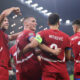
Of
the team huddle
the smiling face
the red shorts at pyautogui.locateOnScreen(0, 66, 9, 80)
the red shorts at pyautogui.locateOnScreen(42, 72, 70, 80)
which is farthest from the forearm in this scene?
the smiling face

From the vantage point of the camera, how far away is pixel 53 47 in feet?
8.57

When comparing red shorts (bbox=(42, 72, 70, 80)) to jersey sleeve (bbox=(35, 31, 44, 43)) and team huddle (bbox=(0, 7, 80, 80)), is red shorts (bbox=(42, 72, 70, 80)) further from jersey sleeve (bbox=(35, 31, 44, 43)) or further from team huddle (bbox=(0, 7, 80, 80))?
jersey sleeve (bbox=(35, 31, 44, 43))

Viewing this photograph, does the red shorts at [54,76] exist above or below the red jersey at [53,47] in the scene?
below

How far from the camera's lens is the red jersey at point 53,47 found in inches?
102

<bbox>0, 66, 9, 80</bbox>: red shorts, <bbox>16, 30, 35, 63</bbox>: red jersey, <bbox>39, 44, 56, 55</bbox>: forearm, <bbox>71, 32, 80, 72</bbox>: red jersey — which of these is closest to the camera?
<bbox>39, 44, 56, 55</bbox>: forearm

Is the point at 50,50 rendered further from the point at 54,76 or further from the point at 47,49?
the point at 54,76

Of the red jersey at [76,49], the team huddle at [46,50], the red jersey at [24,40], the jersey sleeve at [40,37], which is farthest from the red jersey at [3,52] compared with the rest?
the red jersey at [76,49]

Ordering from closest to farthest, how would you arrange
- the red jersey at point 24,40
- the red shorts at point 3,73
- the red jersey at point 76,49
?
the red shorts at point 3,73, the red jersey at point 24,40, the red jersey at point 76,49

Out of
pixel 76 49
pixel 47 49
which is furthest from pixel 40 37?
pixel 76 49

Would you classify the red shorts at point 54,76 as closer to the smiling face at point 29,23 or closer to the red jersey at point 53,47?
the red jersey at point 53,47

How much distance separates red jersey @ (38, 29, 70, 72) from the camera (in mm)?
2588

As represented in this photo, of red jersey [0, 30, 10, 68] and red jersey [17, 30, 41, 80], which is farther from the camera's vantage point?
red jersey [17, 30, 41, 80]

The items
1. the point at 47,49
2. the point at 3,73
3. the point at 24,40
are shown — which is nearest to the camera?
the point at 47,49

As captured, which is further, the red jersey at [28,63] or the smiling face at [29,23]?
the smiling face at [29,23]
